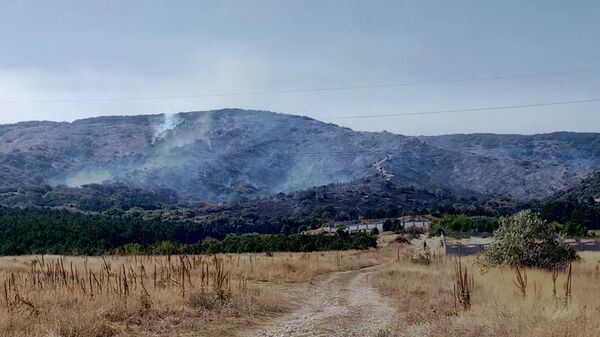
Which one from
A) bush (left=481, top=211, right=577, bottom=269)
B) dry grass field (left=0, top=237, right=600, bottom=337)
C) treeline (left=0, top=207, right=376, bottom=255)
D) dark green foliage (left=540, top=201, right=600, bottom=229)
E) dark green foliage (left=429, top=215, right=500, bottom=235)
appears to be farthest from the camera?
dark green foliage (left=540, top=201, right=600, bottom=229)

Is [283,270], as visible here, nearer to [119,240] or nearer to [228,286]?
[228,286]

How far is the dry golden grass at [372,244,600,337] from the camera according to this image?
32.4 feet

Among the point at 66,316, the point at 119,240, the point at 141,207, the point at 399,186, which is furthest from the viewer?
the point at 399,186

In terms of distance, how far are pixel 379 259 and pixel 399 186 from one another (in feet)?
472

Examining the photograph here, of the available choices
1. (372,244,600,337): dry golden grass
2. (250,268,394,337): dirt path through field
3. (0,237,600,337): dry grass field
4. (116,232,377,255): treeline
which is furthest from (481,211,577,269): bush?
(116,232,377,255): treeline

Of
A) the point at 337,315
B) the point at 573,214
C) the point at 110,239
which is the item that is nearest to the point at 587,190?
the point at 573,214

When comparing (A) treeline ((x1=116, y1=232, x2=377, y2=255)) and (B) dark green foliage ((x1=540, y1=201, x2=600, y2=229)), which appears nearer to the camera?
(A) treeline ((x1=116, y1=232, x2=377, y2=255))

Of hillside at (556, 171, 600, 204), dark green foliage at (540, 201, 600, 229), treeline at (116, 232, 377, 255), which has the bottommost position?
treeline at (116, 232, 377, 255)

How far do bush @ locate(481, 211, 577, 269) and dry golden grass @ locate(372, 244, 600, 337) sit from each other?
69.3 inches

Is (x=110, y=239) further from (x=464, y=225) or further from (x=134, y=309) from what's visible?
(x=134, y=309)

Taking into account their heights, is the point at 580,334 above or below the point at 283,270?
above

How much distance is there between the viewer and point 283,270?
27359 millimetres

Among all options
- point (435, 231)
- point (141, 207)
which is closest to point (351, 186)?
point (141, 207)

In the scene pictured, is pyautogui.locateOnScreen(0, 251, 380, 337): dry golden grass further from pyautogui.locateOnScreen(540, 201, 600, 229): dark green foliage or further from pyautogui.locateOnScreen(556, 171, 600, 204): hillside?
A: pyautogui.locateOnScreen(556, 171, 600, 204): hillside
